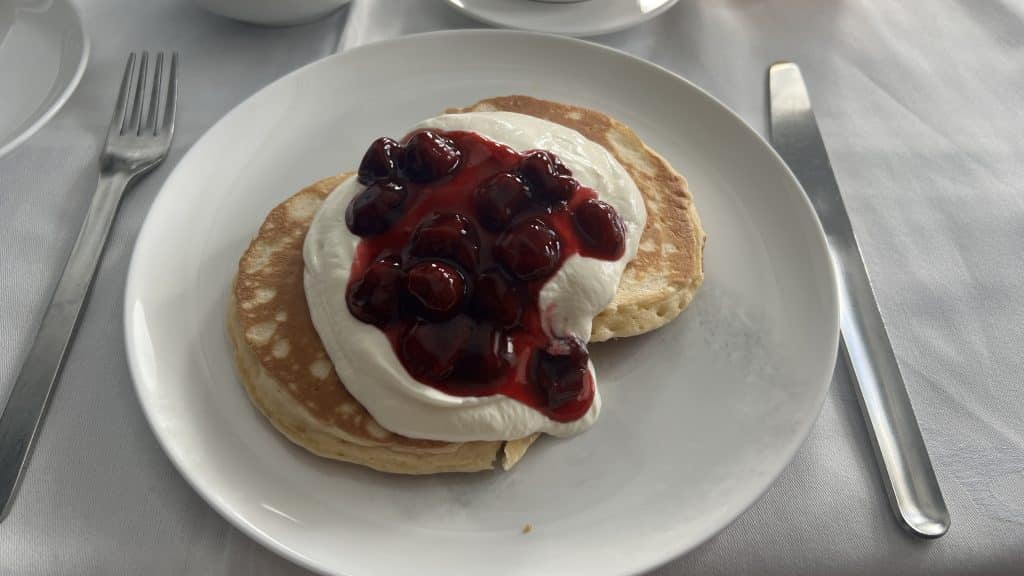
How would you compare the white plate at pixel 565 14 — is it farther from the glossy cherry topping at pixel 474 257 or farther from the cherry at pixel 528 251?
the cherry at pixel 528 251

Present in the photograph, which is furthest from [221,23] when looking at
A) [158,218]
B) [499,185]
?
[499,185]

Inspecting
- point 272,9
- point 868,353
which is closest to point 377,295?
Answer: point 868,353

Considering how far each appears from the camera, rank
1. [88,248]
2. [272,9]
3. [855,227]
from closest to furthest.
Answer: [88,248] < [855,227] < [272,9]

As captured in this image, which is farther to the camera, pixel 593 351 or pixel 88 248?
pixel 88 248

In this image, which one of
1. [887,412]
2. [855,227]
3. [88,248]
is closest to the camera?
[887,412]

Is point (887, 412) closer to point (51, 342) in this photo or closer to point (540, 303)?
point (540, 303)

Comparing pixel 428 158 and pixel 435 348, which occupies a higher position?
pixel 428 158

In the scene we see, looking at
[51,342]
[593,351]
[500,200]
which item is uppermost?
[500,200]
